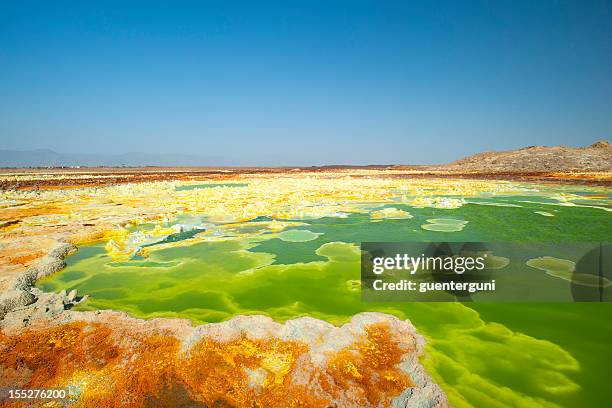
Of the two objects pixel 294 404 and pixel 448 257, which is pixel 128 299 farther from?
pixel 448 257

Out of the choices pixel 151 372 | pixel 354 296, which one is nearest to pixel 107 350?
pixel 151 372
